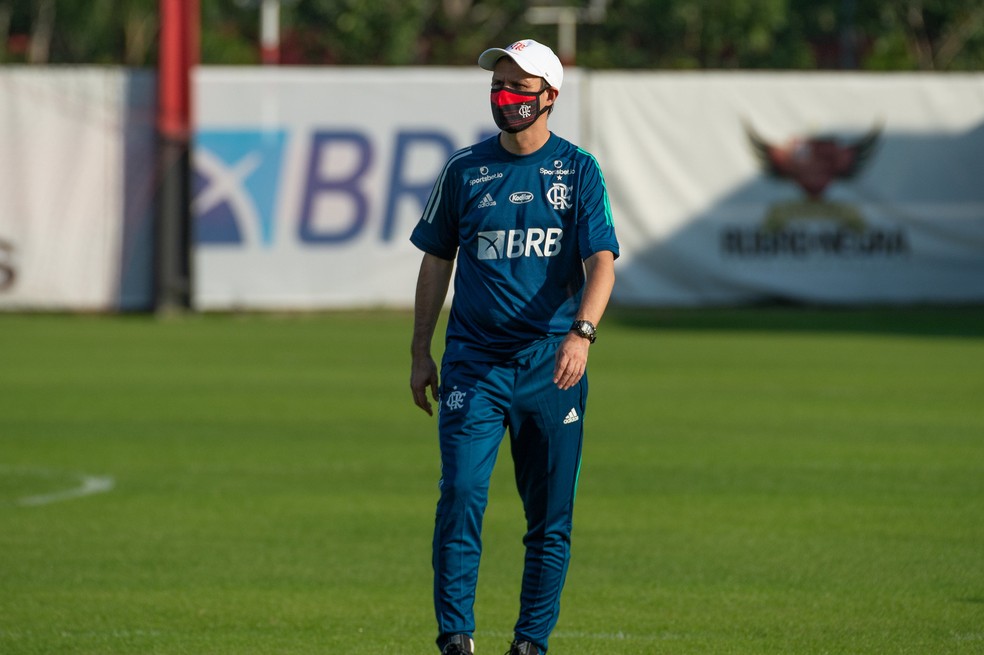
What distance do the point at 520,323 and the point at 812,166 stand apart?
65.4 ft

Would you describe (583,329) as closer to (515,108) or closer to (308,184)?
(515,108)

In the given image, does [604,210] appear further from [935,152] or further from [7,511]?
[935,152]

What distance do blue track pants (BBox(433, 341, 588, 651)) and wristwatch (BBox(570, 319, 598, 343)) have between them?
0.84 ft

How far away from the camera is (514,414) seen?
643 cm

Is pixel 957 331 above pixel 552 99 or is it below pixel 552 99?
below

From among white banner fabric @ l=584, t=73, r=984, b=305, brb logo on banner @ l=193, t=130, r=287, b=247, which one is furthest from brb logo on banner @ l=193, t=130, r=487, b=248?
white banner fabric @ l=584, t=73, r=984, b=305

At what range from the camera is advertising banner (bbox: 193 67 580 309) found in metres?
24.8

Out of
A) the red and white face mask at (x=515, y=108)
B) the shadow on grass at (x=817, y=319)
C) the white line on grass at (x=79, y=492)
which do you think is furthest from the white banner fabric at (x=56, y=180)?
the red and white face mask at (x=515, y=108)

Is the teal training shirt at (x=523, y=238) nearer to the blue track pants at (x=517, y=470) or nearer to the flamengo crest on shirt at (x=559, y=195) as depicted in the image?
the flamengo crest on shirt at (x=559, y=195)

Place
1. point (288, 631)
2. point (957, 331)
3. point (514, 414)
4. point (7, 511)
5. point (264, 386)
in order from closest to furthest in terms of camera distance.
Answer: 1. point (514, 414)
2. point (288, 631)
3. point (7, 511)
4. point (264, 386)
5. point (957, 331)

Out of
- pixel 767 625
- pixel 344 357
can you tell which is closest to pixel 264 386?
pixel 344 357

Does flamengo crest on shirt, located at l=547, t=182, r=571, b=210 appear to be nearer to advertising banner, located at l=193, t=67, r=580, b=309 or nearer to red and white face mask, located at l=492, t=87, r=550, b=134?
red and white face mask, located at l=492, t=87, r=550, b=134

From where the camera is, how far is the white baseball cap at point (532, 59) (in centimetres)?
639

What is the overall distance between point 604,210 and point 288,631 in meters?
2.44
